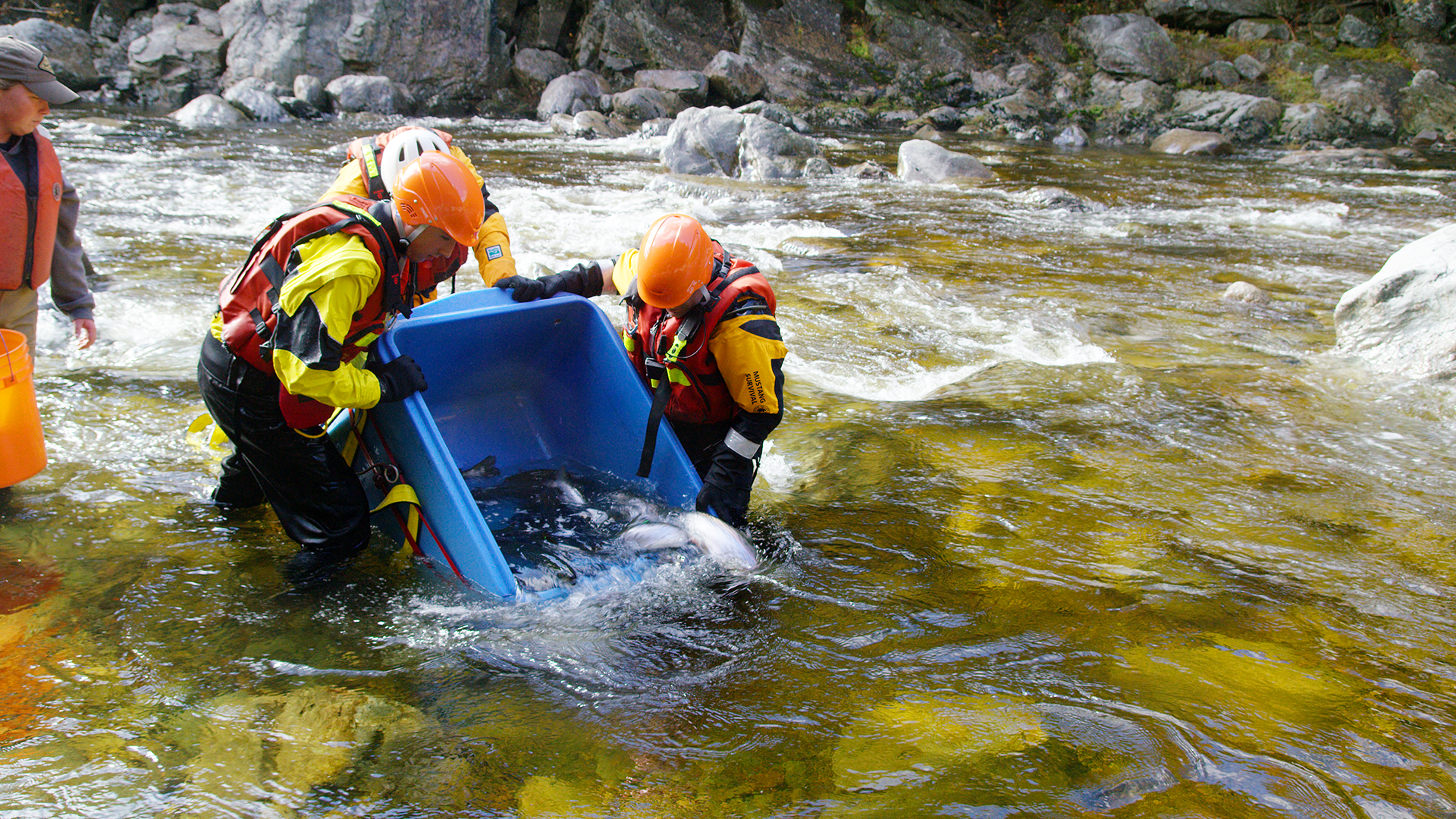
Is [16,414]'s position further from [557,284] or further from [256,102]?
[256,102]

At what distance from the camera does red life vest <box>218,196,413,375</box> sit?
2.52 meters

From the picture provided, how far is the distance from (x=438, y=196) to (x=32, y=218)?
1.55 m

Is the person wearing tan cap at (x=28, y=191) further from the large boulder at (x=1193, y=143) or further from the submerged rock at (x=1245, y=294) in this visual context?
the large boulder at (x=1193, y=143)

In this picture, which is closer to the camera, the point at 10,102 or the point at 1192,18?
the point at 10,102

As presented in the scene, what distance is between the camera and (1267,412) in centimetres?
468

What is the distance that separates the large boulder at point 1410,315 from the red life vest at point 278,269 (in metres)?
5.64

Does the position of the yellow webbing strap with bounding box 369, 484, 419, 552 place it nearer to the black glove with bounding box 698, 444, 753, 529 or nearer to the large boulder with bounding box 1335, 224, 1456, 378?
the black glove with bounding box 698, 444, 753, 529

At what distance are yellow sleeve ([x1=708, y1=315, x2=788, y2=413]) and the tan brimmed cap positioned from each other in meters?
2.22

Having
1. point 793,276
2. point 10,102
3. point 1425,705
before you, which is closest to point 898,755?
point 1425,705

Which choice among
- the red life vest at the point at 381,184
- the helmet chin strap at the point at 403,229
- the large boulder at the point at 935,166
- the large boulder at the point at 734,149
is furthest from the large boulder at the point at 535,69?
the helmet chin strap at the point at 403,229

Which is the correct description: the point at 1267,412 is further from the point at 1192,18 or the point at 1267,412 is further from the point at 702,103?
the point at 1192,18

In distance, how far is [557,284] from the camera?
351 cm

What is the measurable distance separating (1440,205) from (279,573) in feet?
45.3

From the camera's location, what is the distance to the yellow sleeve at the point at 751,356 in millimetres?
2996
